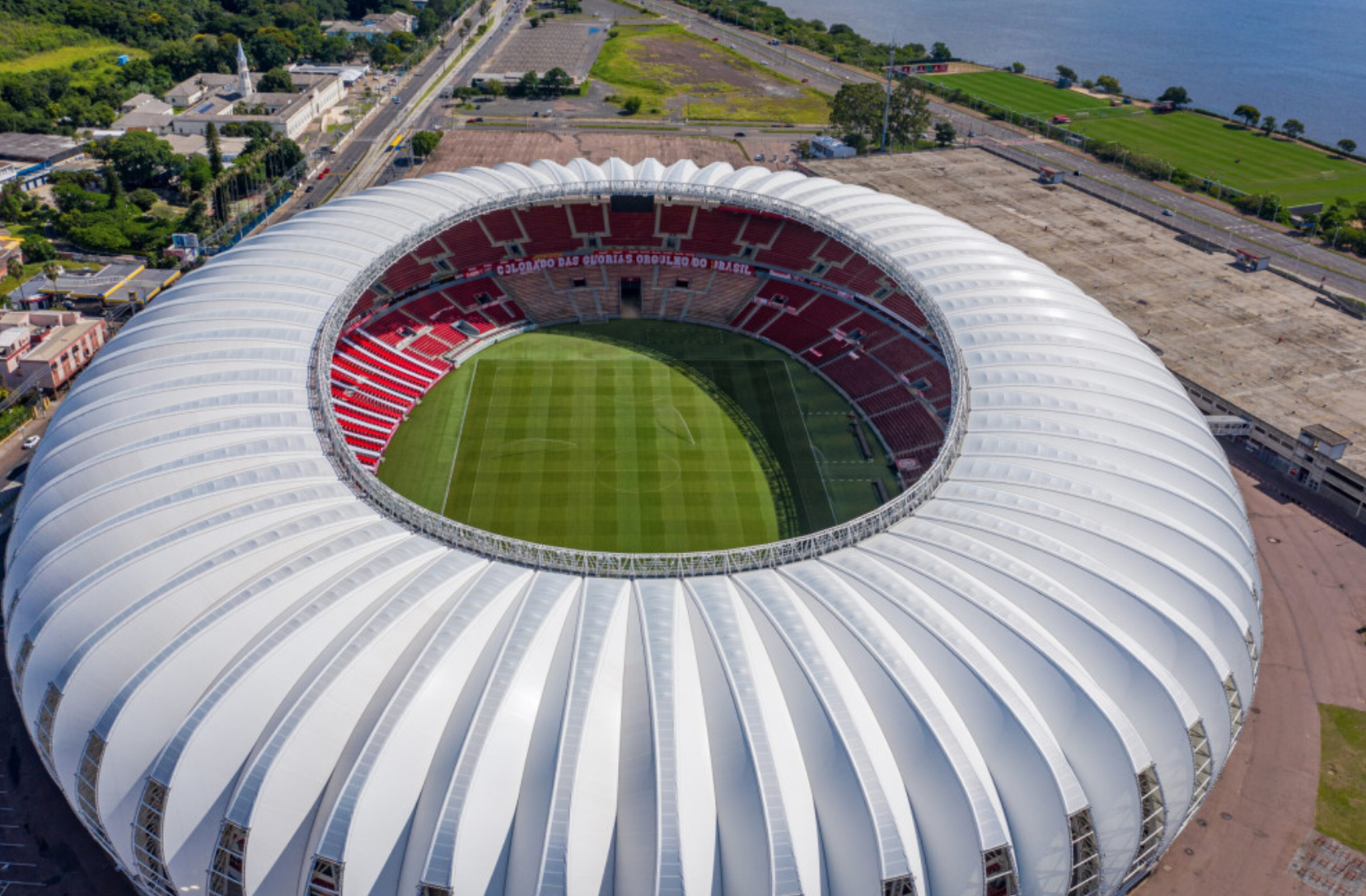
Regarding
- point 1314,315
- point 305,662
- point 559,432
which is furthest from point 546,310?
point 1314,315

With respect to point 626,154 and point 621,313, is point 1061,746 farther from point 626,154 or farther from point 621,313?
point 626,154

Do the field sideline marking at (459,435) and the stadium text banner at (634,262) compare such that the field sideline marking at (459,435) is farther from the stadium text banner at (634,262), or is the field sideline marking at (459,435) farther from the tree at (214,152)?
the tree at (214,152)

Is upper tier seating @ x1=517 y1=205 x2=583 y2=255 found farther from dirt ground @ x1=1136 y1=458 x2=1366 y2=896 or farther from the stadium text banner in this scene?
dirt ground @ x1=1136 y1=458 x2=1366 y2=896

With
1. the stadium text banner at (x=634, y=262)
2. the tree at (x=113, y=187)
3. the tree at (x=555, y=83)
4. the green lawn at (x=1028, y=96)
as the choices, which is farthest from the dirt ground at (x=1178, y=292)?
the tree at (x=113, y=187)

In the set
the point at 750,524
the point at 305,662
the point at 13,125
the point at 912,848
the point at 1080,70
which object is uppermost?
the point at 1080,70

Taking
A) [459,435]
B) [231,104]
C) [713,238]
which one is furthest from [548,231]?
[231,104]
